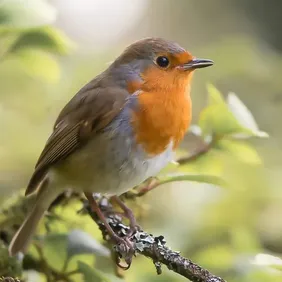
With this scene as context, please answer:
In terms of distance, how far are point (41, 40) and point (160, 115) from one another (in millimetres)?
311

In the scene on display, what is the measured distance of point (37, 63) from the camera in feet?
5.01

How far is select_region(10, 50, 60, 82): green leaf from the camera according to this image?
4.90ft

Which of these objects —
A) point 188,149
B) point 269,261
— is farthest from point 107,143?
point 188,149

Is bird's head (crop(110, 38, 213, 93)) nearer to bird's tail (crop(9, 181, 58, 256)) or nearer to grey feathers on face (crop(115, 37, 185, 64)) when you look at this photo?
grey feathers on face (crop(115, 37, 185, 64))

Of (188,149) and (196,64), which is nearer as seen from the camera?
(196,64)

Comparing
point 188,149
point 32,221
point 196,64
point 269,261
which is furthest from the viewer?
point 188,149

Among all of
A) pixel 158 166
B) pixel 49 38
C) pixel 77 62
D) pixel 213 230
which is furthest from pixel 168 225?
pixel 77 62

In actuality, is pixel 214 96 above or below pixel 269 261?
above

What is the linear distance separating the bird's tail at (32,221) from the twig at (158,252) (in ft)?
0.31

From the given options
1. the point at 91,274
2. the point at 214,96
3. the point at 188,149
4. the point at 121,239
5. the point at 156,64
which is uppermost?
the point at 188,149

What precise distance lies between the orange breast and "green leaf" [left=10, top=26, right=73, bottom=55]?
8.8 inches

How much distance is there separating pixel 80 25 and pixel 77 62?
1.43 metres

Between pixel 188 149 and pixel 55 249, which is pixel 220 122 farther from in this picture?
pixel 188 149

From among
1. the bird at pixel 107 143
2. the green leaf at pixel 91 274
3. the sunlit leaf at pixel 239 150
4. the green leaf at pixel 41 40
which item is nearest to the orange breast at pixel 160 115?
the bird at pixel 107 143
